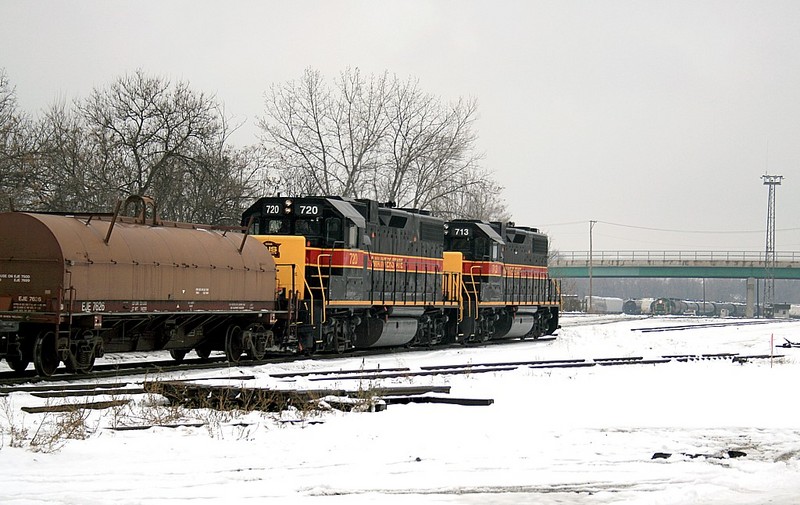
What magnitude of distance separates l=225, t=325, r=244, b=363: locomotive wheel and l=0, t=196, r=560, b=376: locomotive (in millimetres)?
32

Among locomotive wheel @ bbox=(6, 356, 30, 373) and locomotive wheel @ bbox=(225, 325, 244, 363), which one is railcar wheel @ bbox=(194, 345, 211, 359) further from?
locomotive wheel @ bbox=(6, 356, 30, 373)

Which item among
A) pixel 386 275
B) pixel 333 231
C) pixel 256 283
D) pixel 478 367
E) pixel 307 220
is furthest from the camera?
pixel 386 275

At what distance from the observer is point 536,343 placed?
36.5 metres

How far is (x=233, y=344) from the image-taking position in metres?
23.0

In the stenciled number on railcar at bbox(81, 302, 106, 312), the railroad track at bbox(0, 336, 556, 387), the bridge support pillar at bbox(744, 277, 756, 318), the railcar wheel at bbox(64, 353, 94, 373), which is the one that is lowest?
the railroad track at bbox(0, 336, 556, 387)

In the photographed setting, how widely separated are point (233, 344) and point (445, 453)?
40.7 feet

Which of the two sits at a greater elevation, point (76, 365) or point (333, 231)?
point (333, 231)

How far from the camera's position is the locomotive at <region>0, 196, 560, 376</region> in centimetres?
1798

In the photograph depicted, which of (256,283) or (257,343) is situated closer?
(256,283)

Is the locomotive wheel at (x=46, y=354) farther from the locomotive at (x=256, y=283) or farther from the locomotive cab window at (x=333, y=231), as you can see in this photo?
the locomotive cab window at (x=333, y=231)

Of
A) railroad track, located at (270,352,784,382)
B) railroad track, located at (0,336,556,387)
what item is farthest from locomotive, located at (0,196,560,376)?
railroad track, located at (270,352,784,382)

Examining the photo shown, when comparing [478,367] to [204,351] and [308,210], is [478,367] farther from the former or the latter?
[204,351]

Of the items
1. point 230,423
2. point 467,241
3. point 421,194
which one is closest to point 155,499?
point 230,423

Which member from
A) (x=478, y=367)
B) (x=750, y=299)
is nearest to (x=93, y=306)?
(x=478, y=367)
